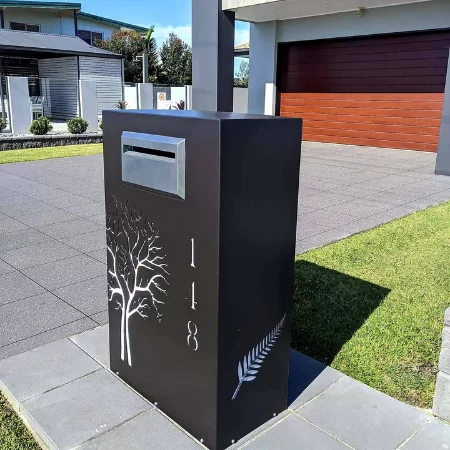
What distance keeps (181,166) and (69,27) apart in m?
34.4

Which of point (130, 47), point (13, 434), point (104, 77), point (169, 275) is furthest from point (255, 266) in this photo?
point (130, 47)

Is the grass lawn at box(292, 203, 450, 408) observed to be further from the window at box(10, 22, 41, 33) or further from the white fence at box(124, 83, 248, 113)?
the window at box(10, 22, 41, 33)

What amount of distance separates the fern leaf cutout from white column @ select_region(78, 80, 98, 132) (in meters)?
15.2

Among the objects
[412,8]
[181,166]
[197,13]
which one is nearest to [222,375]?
[181,166]

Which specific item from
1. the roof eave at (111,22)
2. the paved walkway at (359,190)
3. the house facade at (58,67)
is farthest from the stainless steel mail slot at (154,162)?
the roof eave at (111,22)

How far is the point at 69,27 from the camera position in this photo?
32094mm

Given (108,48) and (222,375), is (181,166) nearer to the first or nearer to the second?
(222,375)

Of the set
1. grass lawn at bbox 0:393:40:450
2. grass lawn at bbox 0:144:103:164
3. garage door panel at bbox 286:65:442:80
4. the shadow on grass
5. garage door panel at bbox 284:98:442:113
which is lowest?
grass lawn at bbox 0:393:40:450

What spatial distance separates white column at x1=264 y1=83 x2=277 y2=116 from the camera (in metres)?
15.1

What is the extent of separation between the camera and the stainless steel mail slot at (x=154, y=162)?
1.96 meters

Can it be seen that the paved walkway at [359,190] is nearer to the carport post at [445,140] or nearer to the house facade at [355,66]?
the carport post at [445,140]

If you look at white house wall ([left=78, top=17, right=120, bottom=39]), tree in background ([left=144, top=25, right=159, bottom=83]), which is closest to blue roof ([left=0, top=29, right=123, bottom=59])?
white house wall ([left=78, top=17, right=120, bottom=39])

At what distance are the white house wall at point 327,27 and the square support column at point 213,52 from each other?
3848 millimetres

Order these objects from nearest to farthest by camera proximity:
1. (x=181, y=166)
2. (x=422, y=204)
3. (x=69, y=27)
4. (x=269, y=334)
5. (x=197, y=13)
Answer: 1. (x=181, y=166)
2. (x=269, y=334)
3. (x=422, y=204)
4. (x=197, y=13)
5. (x=69, y=27)
